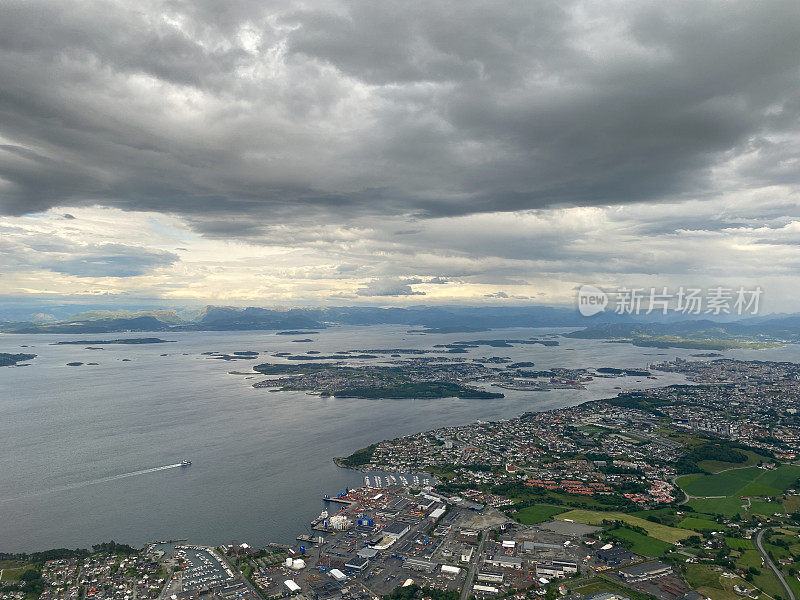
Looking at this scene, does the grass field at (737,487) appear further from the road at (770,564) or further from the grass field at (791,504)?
the road at (770,564)

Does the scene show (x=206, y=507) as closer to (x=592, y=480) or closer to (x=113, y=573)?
(x=113, y=573)

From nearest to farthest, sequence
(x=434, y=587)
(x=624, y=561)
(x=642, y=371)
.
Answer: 1. (x=434, y=587)
2. (x=624, y=561)
3. (x=642, y=371)

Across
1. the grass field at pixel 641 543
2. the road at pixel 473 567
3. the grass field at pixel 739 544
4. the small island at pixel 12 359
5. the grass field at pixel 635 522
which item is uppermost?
the small island at pixel 12 359

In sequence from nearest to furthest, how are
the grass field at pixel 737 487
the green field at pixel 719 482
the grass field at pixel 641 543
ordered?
1. the grass field at pixel 641 543
2. the grass field at pixel 737 487
3. the green field at pixel 719 482

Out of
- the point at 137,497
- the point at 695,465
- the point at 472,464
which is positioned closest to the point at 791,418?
the point at 695,465

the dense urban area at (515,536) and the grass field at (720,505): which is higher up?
the dense urban area at (515,536)

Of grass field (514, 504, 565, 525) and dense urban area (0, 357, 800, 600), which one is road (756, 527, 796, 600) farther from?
grass field (514, 504, 565, 525)

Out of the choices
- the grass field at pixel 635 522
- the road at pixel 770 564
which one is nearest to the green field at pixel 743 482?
the road at pixel 770 564

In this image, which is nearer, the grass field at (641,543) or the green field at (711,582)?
the green field at (711,582)
